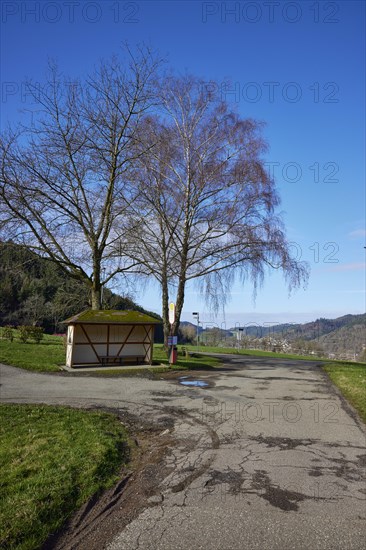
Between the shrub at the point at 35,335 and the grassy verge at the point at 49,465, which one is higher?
the shrub at the point at 35,335

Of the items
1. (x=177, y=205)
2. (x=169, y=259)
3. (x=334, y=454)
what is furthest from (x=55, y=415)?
(x=177, y=205)

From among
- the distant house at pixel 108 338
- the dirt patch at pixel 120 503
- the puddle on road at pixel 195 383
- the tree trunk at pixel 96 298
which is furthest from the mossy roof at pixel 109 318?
the dirt patch at pixel 120 503

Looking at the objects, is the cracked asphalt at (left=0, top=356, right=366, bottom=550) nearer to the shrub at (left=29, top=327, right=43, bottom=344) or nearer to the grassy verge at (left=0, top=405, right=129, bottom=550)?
the grassy verge at (left=0, top=405, right=129, bottom=550)

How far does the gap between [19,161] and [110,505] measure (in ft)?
57.2

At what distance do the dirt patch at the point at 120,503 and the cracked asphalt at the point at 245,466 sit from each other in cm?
11

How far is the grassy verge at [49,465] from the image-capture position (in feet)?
13.1

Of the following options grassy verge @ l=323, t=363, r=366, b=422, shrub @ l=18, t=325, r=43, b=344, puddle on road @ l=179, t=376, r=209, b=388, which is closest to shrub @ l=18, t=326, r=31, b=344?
shrub @ l=18, t=325, r=43, b=344

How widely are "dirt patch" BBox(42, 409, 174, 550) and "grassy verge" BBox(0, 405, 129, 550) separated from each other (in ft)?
0.41

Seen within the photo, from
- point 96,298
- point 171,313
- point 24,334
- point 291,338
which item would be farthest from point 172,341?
point 291,338

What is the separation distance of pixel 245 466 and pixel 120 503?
2061mm

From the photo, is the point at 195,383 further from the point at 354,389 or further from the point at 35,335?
the point at 35,335

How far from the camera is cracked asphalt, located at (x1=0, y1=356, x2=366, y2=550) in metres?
3.97

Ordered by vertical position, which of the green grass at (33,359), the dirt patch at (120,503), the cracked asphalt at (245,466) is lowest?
the dirt patch at (120,503)

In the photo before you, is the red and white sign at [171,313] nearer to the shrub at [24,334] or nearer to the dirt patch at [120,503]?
the shrub at [24,334]
